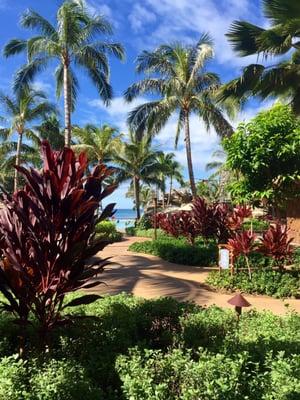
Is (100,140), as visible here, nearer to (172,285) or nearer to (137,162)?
(137,162)

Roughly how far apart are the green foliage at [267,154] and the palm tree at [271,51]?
6.53 ft

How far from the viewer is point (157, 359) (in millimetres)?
3082

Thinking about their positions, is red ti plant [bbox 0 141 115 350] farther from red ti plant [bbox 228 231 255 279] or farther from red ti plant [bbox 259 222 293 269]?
red ti plant [bbox 259 222 293 269]

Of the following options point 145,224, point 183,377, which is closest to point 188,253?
point 183,377

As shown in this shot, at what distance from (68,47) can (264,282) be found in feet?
43.0

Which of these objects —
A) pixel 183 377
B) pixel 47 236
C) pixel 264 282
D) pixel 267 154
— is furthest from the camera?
pixel 267 154

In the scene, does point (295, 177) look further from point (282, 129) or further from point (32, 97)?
point (32, 97)

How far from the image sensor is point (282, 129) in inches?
446

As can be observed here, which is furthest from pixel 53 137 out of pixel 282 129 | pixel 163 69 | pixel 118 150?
pixel 282 129

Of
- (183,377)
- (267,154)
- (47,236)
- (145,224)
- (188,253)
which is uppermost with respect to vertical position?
(267,154)

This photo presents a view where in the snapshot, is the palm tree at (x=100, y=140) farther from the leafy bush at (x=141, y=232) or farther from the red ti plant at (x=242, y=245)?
the red ti plant at (x=242, y=245)

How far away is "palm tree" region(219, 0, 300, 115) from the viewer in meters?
Result: 11.0

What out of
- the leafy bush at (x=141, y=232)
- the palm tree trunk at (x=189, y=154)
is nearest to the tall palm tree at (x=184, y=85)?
the palm tree trunk at (x=189, y=154)

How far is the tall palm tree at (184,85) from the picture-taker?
21250 mm
